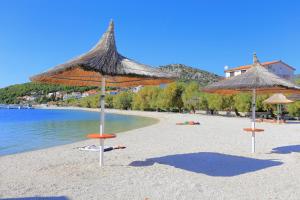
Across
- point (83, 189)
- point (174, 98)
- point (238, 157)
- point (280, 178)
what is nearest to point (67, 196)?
point (83, 189)

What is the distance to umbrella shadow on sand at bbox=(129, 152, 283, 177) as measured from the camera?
227 inches

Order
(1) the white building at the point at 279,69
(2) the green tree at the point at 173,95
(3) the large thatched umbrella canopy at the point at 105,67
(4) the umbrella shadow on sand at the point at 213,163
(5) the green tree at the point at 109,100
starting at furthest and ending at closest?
1. (5) the green tree at the point at 109,100
2. (1) the white building at the point at 279,69
3. (2) the green tree at the point at 173,95
4. (4) the umbrella shadow on sand at the point at 213,163
5. (3) the large thatched umbrella canopy at the point at 105,67

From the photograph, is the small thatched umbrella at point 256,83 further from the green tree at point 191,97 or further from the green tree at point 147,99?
the green tree at point 147,99

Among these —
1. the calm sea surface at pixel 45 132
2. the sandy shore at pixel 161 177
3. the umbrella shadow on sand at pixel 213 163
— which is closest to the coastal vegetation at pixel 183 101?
the umbrella shadow on sand at pixel 213 163

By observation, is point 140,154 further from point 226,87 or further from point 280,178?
point 280,178

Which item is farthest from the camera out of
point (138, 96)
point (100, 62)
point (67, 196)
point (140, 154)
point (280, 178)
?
point (138, 96)

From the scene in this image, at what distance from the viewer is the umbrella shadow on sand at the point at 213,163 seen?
576 centimetres

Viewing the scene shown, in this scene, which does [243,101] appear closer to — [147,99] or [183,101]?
[183,101]

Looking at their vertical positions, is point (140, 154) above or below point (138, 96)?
below

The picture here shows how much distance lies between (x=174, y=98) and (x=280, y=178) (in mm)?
44350

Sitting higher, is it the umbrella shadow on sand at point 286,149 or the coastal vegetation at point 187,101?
the coastal vegetation at point 187,101

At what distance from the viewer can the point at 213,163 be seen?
21.3 ft

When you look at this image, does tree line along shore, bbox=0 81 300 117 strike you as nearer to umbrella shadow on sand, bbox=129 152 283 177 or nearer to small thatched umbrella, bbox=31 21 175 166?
umbrella shadow on sand, bbox=129 152 283 177

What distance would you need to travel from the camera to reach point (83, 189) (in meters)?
4.48
